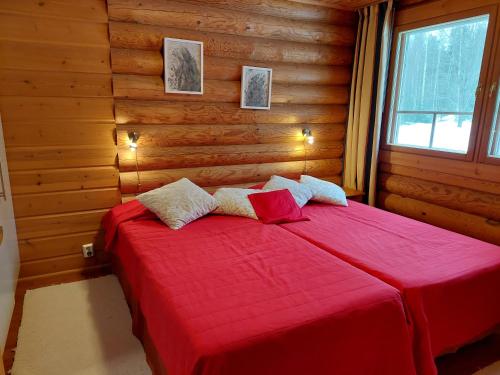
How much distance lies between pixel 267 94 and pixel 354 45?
116 cm

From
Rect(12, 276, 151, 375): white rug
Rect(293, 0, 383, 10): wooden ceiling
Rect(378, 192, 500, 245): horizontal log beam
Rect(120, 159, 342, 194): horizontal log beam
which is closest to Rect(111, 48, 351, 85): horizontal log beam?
Rect(293, 0, 383, 10): wooden ceiling

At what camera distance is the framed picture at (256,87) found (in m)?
3.29

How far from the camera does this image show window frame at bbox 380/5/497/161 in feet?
8.86

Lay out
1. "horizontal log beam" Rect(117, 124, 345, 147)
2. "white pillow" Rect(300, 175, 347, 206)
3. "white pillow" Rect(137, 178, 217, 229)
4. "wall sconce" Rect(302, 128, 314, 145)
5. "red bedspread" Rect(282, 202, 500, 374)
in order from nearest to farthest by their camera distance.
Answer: "red bedspread" Rect(282, 202, 500, 374) → "white pillow" Rect(137, 178, 217, 229) → "horizontal log beam" Rect(117, 124, 345, 147) → "white pillow" Rect(300, 175, 347, 206) → "wall sconce" Rect(302, 128, 314, 145)

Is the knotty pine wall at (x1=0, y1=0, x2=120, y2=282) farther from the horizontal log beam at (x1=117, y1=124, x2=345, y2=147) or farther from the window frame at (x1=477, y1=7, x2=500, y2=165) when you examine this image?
the window frame at (x1=477, y1=7, x2=500, y2=165)

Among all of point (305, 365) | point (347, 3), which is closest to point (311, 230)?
point (305, 365)

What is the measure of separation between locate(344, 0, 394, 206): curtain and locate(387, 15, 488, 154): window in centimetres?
15

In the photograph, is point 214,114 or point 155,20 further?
point 214,114

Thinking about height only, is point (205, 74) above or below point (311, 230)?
above

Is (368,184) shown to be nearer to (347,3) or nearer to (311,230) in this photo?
(311,230)

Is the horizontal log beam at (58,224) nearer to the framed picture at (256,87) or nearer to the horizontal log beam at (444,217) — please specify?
the framed picture at (256,87)

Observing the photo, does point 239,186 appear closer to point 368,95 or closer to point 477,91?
point 368,95

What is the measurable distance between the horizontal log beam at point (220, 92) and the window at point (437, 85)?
64 cm

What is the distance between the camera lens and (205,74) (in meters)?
3.13
